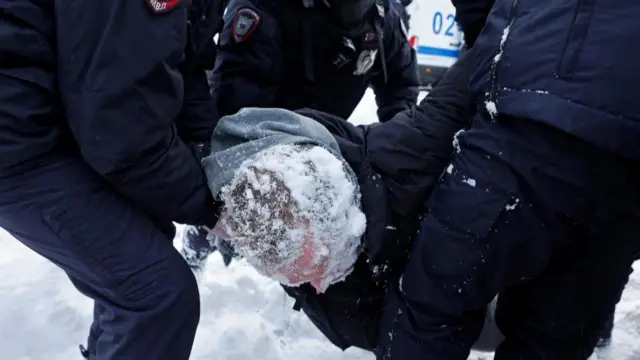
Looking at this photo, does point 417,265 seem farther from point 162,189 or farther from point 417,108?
point 162,189

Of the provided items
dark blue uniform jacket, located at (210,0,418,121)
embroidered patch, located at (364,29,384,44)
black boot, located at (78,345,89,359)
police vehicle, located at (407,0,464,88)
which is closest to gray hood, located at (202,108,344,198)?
dark blue uniform jacket, located at (210,0,418,121)

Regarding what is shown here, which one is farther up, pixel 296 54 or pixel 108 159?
pixel 108 159

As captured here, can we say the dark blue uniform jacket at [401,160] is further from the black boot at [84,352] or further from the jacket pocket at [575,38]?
the black boot at [84,352]

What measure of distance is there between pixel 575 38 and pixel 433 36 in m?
4.87

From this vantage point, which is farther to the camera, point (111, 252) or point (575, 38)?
point (111, 252)

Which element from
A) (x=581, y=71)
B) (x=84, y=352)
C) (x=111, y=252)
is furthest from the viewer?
(x=84, y=352)

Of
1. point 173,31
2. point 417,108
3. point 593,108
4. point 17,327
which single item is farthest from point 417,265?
point 17,327

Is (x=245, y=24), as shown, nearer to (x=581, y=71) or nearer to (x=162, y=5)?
(x=162, y=5)

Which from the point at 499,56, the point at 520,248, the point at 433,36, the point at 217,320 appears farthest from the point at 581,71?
the point at 433,36

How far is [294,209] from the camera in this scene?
4.28 feet

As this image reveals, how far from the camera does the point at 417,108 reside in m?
1.47

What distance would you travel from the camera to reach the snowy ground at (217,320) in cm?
195

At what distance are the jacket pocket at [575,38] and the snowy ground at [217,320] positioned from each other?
1219mm

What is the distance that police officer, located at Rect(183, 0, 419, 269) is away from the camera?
2008 mm
